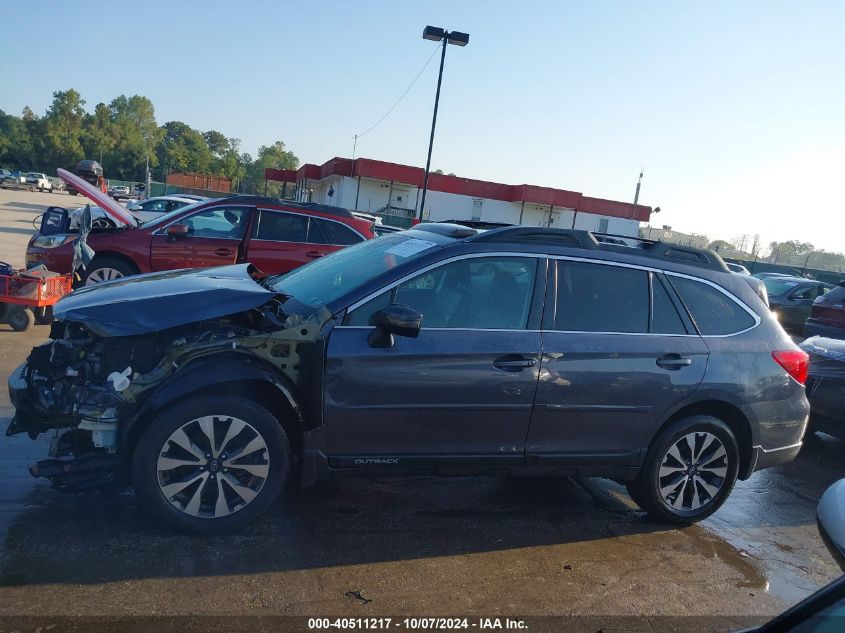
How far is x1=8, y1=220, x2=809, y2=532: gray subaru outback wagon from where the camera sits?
3.64 metres

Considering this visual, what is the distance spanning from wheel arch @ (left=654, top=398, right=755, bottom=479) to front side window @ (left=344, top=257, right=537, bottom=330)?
1.31 metres

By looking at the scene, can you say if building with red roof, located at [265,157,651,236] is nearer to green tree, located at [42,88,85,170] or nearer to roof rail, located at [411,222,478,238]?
roof rail, located at [411,222,478,238]

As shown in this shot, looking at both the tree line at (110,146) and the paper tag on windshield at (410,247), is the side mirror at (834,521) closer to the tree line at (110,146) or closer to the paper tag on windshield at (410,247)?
the paper tag on windshield at (410,247)

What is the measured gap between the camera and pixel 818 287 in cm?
1858

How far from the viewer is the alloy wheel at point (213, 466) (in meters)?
3.60

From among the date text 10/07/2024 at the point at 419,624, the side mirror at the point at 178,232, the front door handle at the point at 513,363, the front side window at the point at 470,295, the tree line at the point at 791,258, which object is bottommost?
the date text 10/07/2024 at the point at 419,624

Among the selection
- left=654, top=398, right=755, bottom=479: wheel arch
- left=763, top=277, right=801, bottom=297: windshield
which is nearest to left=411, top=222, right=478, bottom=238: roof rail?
left=654, top=398, right=755, bottom=479: wheel arch

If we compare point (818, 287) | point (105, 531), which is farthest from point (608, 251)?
point (818, 287)

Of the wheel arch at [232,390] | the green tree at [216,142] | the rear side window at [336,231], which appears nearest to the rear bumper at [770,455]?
the wheel arch at [232,390]

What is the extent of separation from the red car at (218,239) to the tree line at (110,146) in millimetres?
61592

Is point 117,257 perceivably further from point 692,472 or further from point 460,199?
point 460,199

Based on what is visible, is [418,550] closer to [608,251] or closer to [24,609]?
[24,609]

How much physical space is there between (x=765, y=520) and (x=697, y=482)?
0.90m

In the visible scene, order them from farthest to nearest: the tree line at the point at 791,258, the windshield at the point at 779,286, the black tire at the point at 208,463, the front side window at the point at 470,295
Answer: the tree line at the point at 791,258
the windshield at the point at 779,286
the front side window at the point at 470,295
the black tire at the point at 208,463
